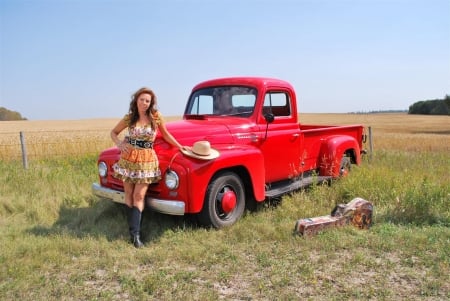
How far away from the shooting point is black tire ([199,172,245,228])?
14.4 ft

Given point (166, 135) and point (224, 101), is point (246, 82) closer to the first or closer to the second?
point (224, 101)

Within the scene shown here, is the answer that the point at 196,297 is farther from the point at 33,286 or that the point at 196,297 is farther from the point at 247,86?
the point at 247,86

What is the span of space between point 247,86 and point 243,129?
80cm

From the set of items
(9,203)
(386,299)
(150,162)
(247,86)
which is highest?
(247,86)

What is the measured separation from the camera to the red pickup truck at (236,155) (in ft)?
14.0

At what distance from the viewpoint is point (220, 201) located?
4.57 metres

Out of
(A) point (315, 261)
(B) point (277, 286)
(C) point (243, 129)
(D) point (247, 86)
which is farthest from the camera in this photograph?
(D) point (247, 86)

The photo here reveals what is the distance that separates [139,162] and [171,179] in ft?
1.33

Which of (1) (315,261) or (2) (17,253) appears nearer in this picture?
(1) (315,261)

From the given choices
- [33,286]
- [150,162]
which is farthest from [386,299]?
[33,286]

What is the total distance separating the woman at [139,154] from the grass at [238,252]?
1.54 feet

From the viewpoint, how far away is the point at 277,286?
3156 millimetres

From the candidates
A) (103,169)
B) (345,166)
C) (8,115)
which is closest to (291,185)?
(345,166)

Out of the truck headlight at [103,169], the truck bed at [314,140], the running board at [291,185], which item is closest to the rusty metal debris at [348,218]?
the running board at [291,185]
